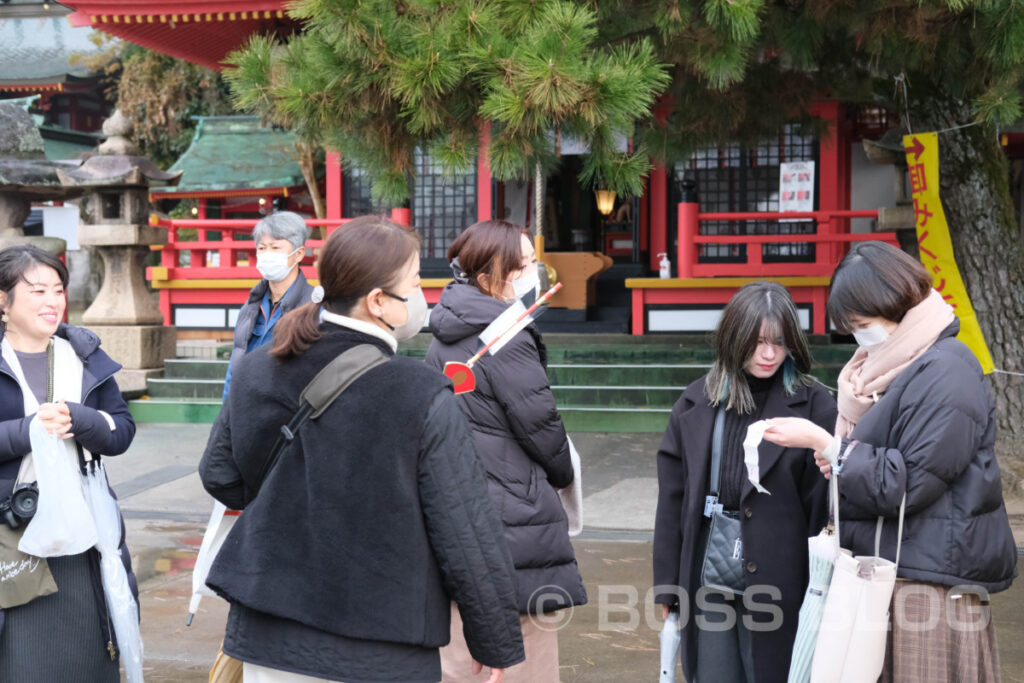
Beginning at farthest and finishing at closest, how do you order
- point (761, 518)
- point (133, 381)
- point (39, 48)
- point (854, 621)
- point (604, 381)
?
point (39, 48) → point (133, 381) → point (604, 381) → point (761, 518) → point (854, 621)

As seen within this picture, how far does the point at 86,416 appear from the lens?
2.87 meters

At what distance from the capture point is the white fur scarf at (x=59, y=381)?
9.24 ft

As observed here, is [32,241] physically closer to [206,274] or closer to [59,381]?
[206,274]

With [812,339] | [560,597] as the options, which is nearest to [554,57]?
[560,597]

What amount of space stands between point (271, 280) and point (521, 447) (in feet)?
5.10

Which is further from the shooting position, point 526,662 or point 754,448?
point 526,662

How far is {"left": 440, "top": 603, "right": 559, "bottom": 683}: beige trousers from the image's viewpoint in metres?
2.83

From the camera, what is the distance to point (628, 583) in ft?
16.8

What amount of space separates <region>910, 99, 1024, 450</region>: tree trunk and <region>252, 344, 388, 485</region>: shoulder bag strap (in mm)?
6252

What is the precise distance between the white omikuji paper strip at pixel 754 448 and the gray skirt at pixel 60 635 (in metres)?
1.90

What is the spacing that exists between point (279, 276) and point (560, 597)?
1.78m

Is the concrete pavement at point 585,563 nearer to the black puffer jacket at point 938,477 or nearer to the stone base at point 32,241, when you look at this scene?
the black puffer jacket at point 938,477

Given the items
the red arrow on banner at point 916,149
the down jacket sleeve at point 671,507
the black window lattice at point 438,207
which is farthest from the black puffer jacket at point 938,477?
the black window lattice at point 438,207

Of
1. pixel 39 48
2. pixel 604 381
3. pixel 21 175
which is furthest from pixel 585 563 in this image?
pixel 39 48
